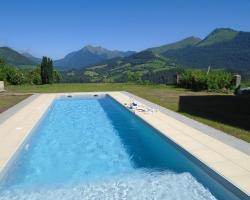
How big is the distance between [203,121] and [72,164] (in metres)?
3.83

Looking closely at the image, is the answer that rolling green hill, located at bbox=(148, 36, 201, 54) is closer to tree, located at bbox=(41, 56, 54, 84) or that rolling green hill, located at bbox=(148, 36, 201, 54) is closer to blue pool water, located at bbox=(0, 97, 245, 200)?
tree, located at bbox=(41, 56, 54, 84)

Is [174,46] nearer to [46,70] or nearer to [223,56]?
[223,56]

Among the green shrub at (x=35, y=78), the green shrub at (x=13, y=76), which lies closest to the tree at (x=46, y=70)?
the green shrub at (x=35, y=78)

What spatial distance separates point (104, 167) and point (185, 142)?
1610 millimetres

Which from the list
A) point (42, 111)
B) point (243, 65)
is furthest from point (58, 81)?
point (243, 65)

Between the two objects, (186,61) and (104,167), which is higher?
(104,167)

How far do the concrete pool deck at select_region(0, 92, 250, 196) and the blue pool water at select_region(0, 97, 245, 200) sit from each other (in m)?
0.18

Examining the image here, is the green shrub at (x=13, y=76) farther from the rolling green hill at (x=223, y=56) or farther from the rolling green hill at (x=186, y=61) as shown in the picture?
the rolling green hill at (x=223, y=56)

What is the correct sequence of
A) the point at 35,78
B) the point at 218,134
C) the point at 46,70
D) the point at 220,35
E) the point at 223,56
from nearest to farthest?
1. the point at 218,134
2. the point at 46,70
3. the point at 35,78
4. the point at 223,56
5. the point at 220,35

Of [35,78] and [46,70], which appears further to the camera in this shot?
[35,78]

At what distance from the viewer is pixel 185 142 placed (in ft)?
20.0

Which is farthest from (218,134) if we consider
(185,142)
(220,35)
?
(220,35)

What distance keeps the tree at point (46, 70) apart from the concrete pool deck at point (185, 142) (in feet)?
47.5

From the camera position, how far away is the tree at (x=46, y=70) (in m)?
24.2
